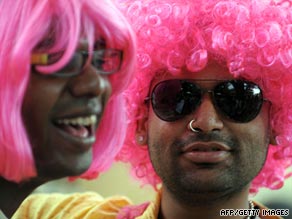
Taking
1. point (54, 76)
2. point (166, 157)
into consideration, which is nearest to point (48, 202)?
point (166, 157)

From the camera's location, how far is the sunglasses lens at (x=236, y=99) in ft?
8.25

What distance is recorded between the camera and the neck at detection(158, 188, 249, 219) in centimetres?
261

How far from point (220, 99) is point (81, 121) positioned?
0.93 m

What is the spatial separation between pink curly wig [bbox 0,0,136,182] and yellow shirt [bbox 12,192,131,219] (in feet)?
3.40

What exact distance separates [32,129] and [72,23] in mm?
314

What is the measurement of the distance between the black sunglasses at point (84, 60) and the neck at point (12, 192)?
360 millimetres

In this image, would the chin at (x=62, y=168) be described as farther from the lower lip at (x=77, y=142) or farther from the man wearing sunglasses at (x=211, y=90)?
the man wearing sunglasses at (x=211, y=90)

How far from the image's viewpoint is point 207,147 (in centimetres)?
254

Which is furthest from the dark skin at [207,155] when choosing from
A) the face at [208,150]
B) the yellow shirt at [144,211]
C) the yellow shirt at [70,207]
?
the yellow shirt at [70,207]

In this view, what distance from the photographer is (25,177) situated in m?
1.69

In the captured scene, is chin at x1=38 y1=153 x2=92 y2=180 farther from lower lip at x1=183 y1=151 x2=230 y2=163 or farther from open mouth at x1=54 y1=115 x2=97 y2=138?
lower lip at x1=183 y1=151 x2=230 y2=163

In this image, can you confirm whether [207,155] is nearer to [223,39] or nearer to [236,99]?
[236,99]

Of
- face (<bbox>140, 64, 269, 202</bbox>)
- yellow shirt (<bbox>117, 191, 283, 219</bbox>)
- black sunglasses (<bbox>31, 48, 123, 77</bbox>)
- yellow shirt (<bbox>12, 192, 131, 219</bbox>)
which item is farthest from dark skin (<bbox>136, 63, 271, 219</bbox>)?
black sunglasses (<bbox>31, 48, 123, 77</bbox>)

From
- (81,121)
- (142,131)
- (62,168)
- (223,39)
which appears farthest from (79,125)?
(142,131)
